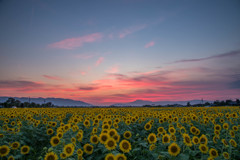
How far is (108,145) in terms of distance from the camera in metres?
3.91

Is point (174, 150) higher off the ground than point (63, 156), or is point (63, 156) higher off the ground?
point (174, 150)

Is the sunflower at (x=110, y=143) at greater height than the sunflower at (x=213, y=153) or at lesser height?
greater

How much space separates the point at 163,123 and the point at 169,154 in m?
4.54

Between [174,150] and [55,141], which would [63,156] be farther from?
[174,150]

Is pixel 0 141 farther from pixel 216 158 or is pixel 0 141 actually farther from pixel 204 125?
pixel 204 125

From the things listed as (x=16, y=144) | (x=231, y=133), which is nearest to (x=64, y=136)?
(x=16, y=144)

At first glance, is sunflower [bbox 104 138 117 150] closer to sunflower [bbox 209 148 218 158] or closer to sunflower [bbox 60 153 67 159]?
sunflower [bbox 60 153 67 159]

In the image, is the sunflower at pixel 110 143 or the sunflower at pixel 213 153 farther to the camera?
the sunflower at pixel 110 143

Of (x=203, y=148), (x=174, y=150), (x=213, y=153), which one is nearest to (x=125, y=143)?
(x=174, y=150)

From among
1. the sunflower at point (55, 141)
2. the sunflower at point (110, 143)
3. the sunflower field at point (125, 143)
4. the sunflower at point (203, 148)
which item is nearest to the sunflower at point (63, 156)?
the sunflower field at point (125, 143)

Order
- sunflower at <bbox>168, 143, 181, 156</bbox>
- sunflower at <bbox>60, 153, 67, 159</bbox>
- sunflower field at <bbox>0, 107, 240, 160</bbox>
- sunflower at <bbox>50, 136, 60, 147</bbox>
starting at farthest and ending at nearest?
sunflower at <bbox>50, 136, 60, 147</bbox>, sunflower field at <bbox>0, 107, 240, 160</bbox>, sunflower at <bbox>60, 153, 67, 159</bbox>, sunflower at <bbox>168, 143, 181, 156</bbox>

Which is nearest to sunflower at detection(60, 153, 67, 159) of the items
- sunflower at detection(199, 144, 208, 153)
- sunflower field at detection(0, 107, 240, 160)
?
sunflower field at detection(0, 107, 240, 160)

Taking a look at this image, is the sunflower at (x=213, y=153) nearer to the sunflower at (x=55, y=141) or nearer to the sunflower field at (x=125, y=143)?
the sunflower field at (x=125, y=143)

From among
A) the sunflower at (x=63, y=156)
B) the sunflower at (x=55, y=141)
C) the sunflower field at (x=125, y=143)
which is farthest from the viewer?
the sunflower at (x=55, y=141)
